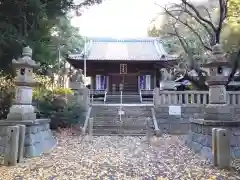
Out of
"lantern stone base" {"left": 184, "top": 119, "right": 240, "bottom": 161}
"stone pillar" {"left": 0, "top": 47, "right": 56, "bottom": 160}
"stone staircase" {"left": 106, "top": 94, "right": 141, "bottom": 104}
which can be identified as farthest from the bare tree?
"stone pillar" {"left": 0, "top": 47, "right": 56, "bottom": 160}

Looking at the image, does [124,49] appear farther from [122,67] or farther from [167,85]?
[167,85]

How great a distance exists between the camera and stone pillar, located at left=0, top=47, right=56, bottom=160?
758cm

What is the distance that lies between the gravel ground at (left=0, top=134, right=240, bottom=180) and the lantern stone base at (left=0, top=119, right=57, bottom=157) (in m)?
0.30

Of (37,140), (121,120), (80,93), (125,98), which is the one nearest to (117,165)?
(37,140)

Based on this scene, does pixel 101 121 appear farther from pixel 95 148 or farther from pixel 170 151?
pixel 170 151

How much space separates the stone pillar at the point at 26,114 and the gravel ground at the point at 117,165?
1.36ft

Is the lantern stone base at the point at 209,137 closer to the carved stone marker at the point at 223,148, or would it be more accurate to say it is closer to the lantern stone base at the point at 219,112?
the lantern stone base at the point at 219,112

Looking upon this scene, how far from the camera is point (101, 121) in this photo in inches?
563

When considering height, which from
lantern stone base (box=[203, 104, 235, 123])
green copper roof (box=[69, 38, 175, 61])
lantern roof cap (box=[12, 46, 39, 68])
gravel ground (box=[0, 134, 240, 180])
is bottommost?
gravel ground (box=[0, 134, 240, 180])

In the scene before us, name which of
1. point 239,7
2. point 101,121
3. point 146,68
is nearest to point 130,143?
point 101,121

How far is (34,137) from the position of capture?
312 inches

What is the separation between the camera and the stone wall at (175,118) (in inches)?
555

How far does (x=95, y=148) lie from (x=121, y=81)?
Answer: 15.0 metres

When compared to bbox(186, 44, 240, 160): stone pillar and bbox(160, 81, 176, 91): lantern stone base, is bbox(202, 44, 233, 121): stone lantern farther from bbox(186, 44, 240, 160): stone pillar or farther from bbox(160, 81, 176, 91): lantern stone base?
bbox(160, 81, 176, 91): lantern stone base
